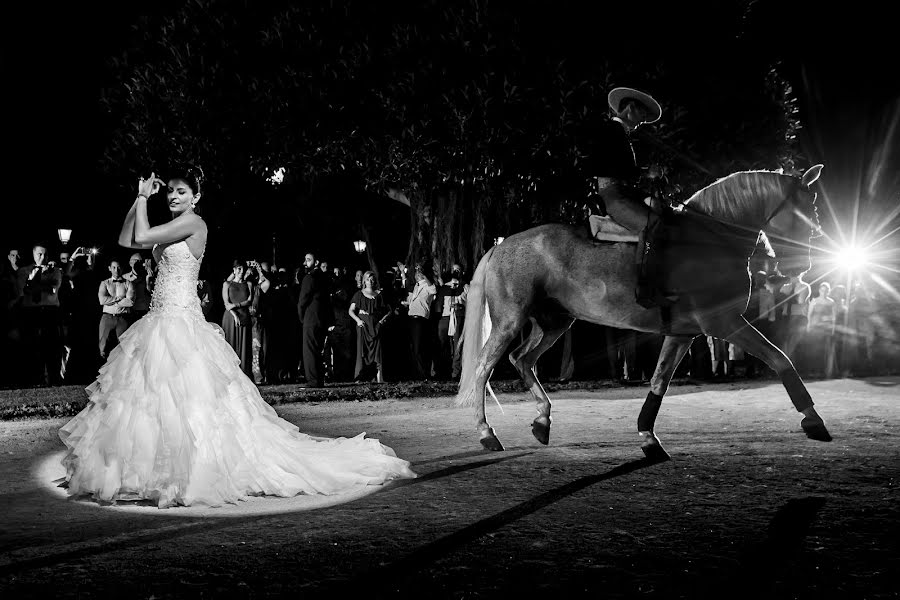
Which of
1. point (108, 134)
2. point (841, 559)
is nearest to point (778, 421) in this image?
point (841, 559)

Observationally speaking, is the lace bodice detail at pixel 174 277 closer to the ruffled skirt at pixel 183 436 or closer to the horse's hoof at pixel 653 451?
the ruffled skirt at pixel 183 436

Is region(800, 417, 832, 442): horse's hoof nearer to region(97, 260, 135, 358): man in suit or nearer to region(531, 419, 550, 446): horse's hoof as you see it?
region(531, 419, 550, 446): horse's hoof

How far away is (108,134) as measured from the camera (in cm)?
2806

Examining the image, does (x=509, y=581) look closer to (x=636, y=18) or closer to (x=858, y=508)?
(x=858, y=508)

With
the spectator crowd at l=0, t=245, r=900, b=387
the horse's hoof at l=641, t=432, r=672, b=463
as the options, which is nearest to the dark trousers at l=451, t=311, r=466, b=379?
the spectator crowd at l=0, t=245, r=900, b=387

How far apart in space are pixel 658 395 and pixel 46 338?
11.7 m

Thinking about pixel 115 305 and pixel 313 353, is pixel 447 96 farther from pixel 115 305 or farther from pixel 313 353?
pixel 115 305

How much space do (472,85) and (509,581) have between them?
14.1 metres

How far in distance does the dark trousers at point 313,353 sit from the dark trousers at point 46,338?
4367 mm

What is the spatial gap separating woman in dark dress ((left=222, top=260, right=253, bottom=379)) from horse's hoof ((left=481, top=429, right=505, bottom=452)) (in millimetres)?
7983

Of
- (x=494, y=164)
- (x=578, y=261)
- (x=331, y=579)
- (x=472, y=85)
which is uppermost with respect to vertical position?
(x=472, y=85)

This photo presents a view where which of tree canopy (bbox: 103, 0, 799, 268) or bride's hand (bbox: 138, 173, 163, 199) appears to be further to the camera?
tree canopy (bbox: 103, 0, 799, 268)

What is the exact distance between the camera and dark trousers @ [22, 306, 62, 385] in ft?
50.1

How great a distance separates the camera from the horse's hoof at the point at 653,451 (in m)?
7.39
